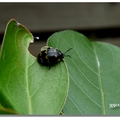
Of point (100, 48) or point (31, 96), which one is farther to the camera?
point (100, 48)

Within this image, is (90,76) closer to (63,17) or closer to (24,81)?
(24,81)

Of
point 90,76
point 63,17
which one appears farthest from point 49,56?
point 63,17

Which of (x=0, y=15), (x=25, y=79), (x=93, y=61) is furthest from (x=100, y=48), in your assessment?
(x=0, y=15)

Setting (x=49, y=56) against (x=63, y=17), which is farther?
(x=63, y=17)

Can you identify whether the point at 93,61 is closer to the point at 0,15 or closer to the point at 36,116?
the point at 36,116

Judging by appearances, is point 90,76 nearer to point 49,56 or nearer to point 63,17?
point 49,56

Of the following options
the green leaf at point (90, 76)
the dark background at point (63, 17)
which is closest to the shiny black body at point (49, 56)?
the green leaf at point (90, 76)
